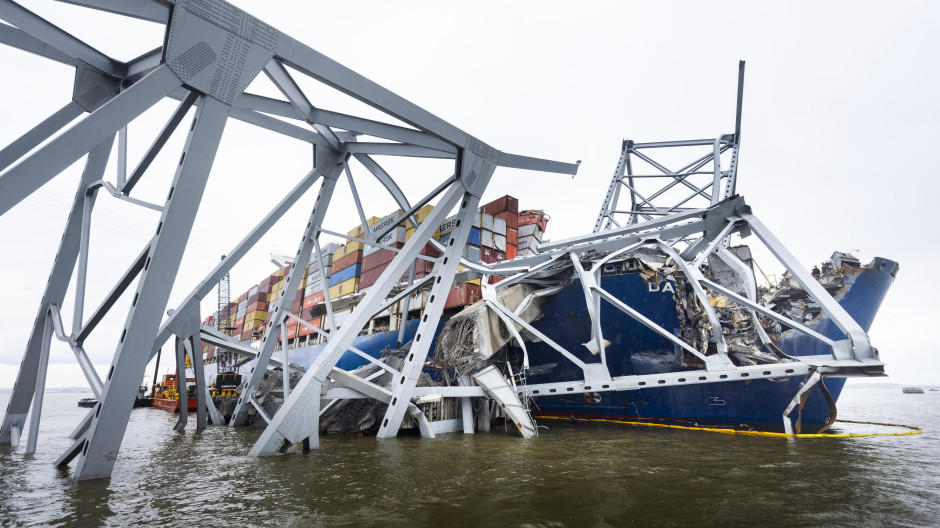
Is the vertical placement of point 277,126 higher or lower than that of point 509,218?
lower

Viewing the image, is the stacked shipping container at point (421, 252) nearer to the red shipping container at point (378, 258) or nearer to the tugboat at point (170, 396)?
the red shipping container at point (378, 258)

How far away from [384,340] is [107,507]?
18.9 meters

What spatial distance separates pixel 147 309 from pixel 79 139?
2.20 metres

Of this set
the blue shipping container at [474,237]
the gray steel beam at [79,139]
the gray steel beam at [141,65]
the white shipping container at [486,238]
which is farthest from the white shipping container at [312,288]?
the gray steel beam at [79,139]

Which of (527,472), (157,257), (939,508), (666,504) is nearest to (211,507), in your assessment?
(157,257)

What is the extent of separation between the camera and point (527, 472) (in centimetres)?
696

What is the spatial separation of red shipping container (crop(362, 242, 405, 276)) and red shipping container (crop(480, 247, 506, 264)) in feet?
15.9

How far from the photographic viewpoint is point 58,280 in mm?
7770

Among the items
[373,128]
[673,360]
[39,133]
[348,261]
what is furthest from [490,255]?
[39,133]

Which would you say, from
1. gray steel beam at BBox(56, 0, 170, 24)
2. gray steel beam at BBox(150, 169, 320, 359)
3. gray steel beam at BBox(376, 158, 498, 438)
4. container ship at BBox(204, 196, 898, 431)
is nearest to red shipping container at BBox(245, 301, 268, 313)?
container ship at BBox(204, 196, 898, 431)

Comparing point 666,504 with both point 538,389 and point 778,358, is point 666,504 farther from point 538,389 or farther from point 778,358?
point 778,358

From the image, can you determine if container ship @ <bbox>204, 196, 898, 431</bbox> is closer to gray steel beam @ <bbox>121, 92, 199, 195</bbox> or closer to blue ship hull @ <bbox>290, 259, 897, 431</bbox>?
blue ship hull @ <bbox>290, 259, 897, 431</bbox>

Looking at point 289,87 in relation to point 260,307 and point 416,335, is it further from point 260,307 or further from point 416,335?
point 260,307

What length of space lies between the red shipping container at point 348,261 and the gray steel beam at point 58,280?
21691 mm
